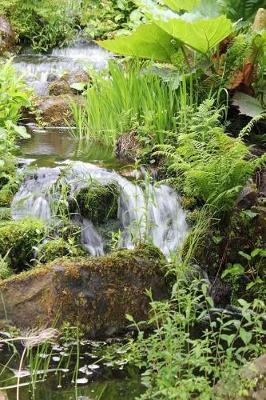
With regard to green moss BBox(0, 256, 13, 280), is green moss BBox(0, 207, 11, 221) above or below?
above

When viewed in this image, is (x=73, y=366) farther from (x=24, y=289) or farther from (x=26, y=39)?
(x=26, y=39)

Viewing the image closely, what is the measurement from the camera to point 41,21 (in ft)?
40.5

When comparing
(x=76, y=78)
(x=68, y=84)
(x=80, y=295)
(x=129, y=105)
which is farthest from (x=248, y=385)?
(x=76, y=78)

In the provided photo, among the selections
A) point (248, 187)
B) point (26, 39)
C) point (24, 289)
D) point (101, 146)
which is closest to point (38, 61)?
point (26, 39)

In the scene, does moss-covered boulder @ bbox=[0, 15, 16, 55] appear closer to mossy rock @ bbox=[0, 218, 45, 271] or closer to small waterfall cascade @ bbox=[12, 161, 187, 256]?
small waterfall cascade @ bbox=[12, 161, 187, 256]

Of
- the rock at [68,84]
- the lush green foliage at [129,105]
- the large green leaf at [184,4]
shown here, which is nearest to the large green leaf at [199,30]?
the lush green foliage at [129,105]

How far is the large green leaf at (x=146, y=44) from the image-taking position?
6109 millimetres

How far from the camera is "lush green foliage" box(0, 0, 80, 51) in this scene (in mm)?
12031

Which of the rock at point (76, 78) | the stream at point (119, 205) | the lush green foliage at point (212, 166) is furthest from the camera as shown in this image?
the rock at point (76, 78)

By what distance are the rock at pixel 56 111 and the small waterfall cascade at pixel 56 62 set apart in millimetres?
673

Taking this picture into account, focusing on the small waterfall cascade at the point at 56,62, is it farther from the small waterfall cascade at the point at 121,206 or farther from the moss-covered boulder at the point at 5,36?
the small waterfall cascade at the point at 121,206

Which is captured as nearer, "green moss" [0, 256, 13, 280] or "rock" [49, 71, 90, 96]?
"green moss" [0, 256, 13, 280]

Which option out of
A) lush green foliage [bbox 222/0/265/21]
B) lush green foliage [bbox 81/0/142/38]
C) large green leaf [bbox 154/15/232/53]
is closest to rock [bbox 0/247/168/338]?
large green leaf [bbox 154/15/232/53]

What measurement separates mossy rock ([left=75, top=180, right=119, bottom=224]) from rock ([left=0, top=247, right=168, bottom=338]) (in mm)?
803
